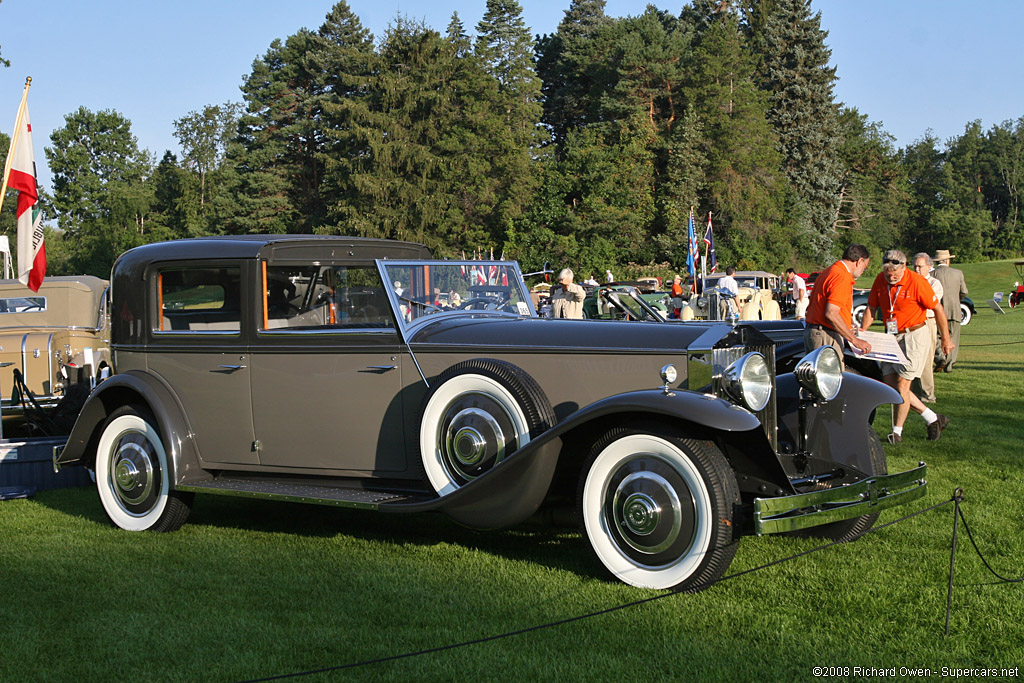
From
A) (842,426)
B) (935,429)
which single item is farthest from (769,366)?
(935,429)

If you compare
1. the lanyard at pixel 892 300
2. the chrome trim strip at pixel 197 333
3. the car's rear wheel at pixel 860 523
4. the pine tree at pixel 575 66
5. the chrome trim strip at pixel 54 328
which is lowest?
the car's rear wheel at pixel 860 523

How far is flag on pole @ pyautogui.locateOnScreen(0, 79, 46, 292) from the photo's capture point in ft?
30.0

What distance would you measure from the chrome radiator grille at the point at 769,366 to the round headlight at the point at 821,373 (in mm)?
191

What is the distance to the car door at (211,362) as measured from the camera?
18.3ft

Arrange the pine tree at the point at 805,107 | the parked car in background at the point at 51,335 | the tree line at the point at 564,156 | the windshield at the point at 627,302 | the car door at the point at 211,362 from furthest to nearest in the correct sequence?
the pine tree at the point at 805,107 → the tree line at the point at 564,156 → the parked car in background at the point at 51,335 → the windshield at the point at 627,302 → the car door at the point at 211,362

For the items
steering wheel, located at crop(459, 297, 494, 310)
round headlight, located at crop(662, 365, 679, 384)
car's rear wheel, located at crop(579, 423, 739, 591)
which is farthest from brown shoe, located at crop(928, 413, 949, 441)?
round headlight, located at crop(662, 365, 679, 384)

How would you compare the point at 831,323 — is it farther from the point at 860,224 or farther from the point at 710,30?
the point at 860,224

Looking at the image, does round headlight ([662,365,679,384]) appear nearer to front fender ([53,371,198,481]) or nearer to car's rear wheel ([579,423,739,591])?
car's rear wheel ([579,423,739,591])

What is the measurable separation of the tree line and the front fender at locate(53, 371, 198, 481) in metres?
42.6

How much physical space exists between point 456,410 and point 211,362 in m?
1.87

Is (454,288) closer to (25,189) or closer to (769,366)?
(769,366)

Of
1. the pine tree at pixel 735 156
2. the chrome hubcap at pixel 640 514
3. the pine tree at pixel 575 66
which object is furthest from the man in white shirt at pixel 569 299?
the pine tree at pixel 575 66

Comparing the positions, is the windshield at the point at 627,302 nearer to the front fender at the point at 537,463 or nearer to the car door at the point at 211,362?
the car door at the point at 211,362

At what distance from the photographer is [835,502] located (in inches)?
162
